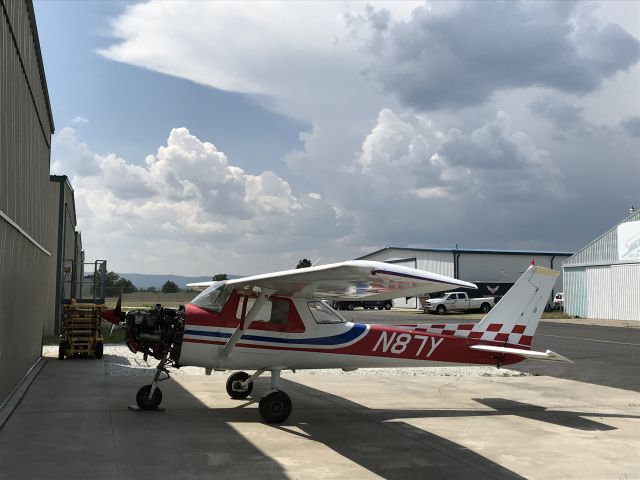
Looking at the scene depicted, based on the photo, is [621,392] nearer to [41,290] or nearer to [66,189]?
[41,290]

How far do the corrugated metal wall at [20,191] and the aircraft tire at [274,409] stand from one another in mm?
4076

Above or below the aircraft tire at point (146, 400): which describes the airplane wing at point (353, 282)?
above

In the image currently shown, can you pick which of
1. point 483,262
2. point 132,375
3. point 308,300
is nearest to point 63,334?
point 132,375

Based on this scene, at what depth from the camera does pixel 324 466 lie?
6.70 metres

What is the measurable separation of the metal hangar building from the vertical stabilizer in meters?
34.2

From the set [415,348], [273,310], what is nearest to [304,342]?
[273,310]

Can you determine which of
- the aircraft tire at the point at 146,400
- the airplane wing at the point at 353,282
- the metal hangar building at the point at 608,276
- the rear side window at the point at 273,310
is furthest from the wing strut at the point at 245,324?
the metal hangar building at the point at 608,276

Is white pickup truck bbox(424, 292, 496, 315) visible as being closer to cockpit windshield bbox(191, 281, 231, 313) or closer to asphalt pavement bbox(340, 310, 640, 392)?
asphalt pavement bbox(340, 310, 640, 392)

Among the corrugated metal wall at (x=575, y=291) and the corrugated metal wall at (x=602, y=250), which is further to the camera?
the corrugated metal wall at (x=575, y=291)

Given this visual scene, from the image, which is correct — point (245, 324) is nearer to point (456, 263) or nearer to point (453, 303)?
point (453, 303)

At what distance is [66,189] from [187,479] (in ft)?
71.2

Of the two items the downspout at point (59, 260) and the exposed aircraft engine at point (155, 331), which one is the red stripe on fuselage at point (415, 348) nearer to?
the exposed aircraft engine at point (155, 331)

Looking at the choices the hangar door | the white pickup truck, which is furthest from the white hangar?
the white pickup truck

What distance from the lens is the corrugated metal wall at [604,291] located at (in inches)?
1631
